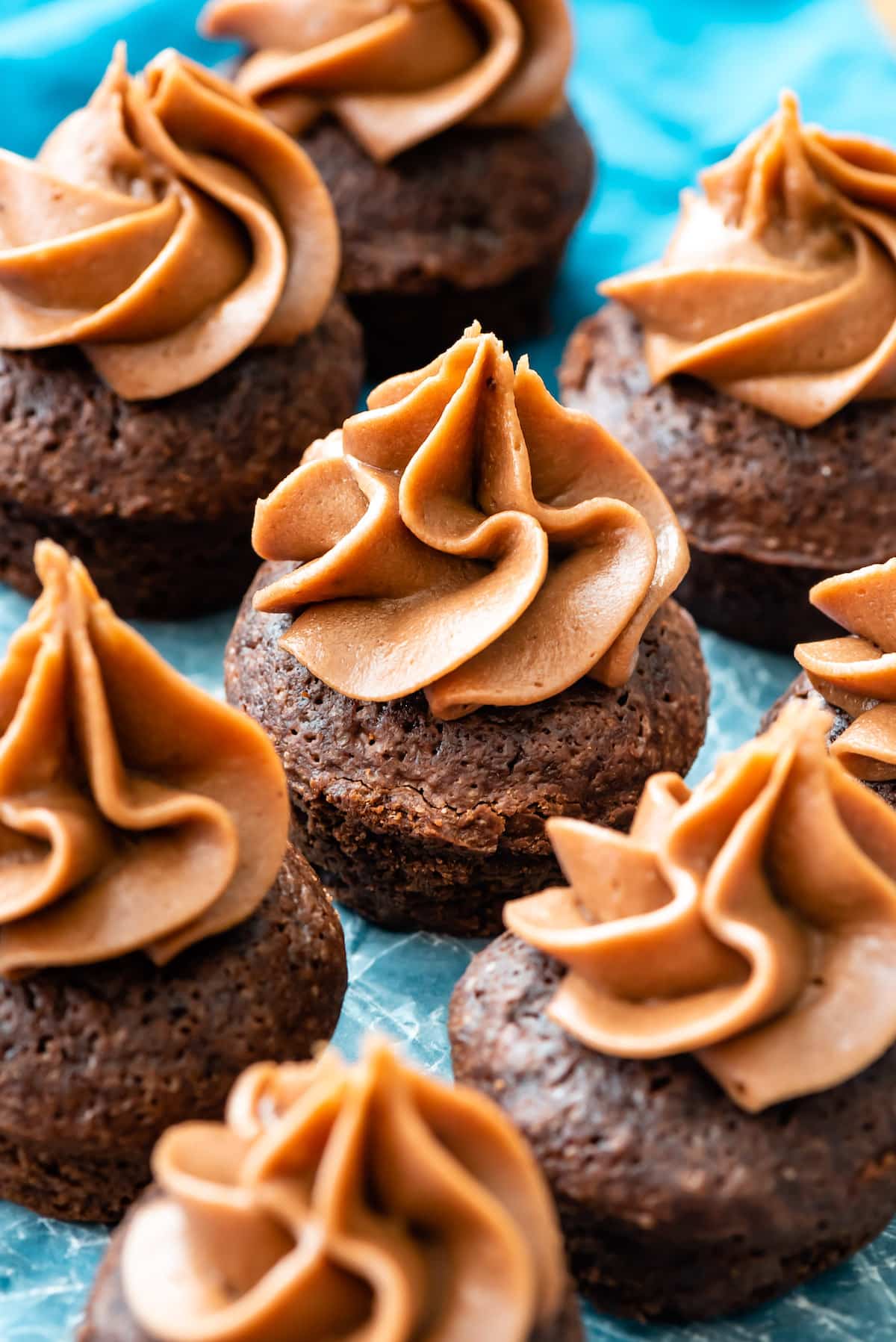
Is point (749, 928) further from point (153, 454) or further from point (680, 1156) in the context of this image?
point (153, 454)

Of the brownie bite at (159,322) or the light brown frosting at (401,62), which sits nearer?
the brownie bite at (159,322)

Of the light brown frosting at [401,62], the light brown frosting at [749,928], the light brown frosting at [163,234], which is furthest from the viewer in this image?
the light brown frosting at [401,62]

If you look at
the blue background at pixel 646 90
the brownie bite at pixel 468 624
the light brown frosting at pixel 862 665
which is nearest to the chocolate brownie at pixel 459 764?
the brownie bite at pixel 468 624

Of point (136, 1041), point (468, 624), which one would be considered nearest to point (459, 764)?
point (468, 624)

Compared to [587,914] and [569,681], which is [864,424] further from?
[587,914]

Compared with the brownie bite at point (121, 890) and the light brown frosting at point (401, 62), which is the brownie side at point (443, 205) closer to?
the light brown frosting at point (401, 62)

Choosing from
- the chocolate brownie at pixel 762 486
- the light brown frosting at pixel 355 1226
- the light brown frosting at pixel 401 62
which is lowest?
the chocolate brownie at pixel 762 486

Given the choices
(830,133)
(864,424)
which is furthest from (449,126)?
(864,424)
